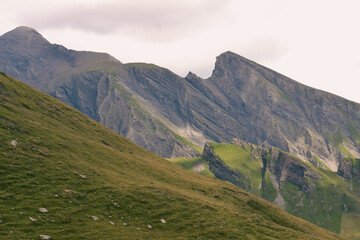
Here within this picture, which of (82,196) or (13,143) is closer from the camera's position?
(82,196)

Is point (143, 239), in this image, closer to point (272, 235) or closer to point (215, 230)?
point (215, 230)

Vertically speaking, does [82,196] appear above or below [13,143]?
below

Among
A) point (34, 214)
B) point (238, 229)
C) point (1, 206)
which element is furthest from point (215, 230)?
point (1, 206)

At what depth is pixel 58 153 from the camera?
71.8 meters

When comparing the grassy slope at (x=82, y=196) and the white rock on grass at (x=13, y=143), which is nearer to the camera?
the grassy slope at (x=82, y=196)

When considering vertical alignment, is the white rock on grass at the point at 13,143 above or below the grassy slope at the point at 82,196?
above

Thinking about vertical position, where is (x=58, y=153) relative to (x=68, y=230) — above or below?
above

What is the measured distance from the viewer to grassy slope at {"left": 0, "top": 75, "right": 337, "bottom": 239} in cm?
4716

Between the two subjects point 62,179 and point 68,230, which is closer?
point 68,230

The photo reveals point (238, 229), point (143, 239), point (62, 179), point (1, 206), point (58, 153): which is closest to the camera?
point (1, 206)

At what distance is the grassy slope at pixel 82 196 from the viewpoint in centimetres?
4716

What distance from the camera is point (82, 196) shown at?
186 ft

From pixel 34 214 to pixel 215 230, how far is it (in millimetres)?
33130

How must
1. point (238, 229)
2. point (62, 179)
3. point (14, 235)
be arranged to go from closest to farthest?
point (14, 235) → point (62, 179) → point (238, 229)
